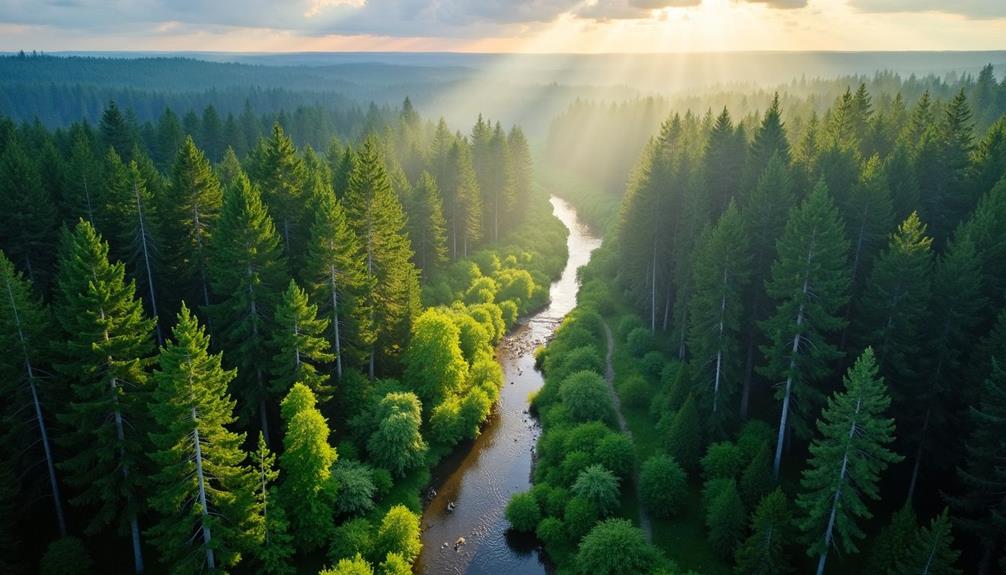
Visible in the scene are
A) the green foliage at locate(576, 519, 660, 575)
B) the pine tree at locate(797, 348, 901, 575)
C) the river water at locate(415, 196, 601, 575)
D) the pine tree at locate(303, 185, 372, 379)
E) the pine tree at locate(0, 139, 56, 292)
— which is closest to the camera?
the pine tree at locate(797, 348, 901, 575)

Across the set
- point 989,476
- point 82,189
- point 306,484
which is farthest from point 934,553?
point 82,189

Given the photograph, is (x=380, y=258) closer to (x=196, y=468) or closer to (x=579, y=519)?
(x=196, y=468)

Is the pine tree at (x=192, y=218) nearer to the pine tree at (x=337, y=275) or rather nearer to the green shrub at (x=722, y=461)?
the pine tree at (x=337, y=275)

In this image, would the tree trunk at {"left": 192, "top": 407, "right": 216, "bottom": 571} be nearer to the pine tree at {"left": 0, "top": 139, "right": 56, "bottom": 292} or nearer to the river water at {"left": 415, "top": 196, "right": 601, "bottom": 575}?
the river water at {"left": 415, "top": 196, "right": 601, "bottom": 575}

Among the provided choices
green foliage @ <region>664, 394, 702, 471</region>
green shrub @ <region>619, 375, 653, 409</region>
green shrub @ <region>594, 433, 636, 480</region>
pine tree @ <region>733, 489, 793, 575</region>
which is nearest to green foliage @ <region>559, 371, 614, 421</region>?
green shrub @ <region>619, 375, 653, 409</region>

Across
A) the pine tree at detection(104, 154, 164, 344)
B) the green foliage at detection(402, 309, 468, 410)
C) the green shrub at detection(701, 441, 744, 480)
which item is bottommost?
the green shrub at detection(701, 441, 744, 480)

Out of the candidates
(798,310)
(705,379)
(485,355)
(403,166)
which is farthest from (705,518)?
(403,166)
